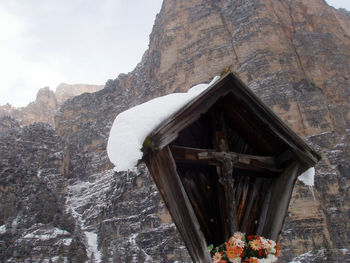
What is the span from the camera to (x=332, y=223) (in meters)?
42.1

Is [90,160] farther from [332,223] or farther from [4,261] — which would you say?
Result: [332,223]

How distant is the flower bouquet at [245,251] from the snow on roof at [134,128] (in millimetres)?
927

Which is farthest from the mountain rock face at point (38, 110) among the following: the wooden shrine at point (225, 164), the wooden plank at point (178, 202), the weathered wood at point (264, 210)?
the wooden plank at point (178, 202)

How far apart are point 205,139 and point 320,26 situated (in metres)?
70.1

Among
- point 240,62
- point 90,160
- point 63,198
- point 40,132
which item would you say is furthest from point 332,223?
point 40,132

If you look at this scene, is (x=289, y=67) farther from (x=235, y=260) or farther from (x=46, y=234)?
(x=235, y=260)

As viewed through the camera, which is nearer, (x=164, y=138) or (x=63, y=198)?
(x=164, y=138)

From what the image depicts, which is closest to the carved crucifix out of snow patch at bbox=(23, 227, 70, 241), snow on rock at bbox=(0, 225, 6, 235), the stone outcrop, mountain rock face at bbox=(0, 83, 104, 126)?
the stone outcrop

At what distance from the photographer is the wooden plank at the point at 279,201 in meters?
3.15

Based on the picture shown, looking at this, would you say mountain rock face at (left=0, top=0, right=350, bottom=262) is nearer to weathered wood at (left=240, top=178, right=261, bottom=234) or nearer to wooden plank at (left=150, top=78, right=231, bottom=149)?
weathered wood at (left=240, top=178, right=261, bottom=234)

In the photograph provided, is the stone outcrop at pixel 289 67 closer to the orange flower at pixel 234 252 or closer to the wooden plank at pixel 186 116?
the wooden plank at pixel 186 116

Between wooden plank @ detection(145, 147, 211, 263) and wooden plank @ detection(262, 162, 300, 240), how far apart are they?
2.57 feet

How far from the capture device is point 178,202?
9.06 ft

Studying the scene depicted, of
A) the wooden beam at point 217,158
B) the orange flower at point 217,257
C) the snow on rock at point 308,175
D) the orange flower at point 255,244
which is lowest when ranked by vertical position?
the orange flower at point 217,257
